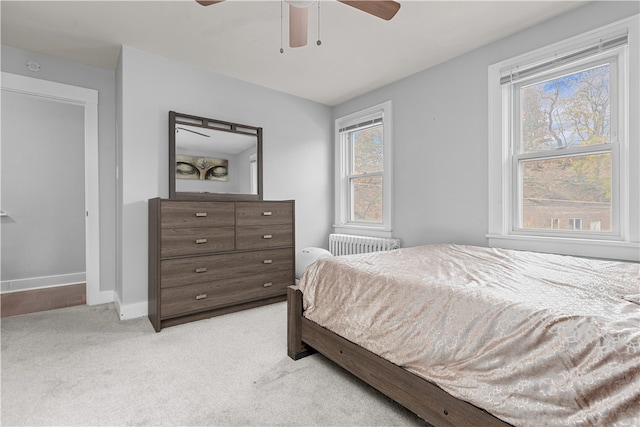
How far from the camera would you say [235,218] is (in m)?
3.02

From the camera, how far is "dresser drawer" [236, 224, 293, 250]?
307 cm

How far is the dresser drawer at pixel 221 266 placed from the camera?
8.79 feet

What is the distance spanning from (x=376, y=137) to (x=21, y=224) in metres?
4.66

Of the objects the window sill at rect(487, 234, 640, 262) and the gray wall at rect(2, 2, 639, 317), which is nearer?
the window sill at rect(487, 234, 640, 262)

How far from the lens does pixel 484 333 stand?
Result: 1.16 m

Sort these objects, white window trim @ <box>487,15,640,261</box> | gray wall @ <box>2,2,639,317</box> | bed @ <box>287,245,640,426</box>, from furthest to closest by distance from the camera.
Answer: gray wall @ <box>2,2,639,317</box>
white window trim @ <box>487,15,640,261</box>
bed @ <box>287,245,640,426</box>

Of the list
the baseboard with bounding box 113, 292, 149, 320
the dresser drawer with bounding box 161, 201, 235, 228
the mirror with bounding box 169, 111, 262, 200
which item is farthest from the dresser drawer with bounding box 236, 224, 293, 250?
the baseboard with bounding box 113, 292, 149, 320

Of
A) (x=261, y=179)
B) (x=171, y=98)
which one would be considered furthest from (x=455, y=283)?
(x=171, y=98)

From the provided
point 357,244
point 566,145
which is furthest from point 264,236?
point 566,145

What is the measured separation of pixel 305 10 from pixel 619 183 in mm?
2357

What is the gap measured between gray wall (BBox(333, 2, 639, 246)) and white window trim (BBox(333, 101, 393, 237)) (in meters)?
0.08

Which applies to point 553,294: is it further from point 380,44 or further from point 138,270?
point 138,270

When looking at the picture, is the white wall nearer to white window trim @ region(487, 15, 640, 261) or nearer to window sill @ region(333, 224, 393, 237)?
window sill @ region(333, 224, 393, 237)

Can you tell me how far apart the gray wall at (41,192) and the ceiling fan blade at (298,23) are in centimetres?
357
